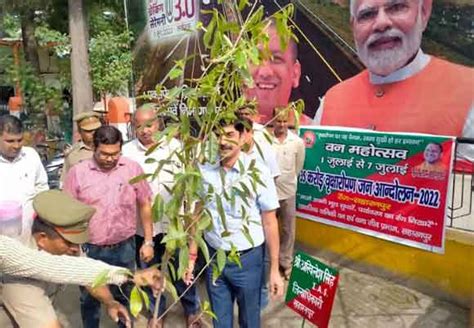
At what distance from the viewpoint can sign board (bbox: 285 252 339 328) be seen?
277 cm

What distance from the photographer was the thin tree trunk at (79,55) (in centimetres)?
934

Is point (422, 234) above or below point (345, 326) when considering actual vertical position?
above

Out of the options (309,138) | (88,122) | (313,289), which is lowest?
(313,289)

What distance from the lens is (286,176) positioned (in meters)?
4.62

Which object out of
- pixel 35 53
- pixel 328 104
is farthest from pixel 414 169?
pixel 35 53

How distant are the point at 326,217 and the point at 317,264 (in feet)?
7.44

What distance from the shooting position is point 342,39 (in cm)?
480

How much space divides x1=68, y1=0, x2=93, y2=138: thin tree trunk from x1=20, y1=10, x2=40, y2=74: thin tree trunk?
8.18ft

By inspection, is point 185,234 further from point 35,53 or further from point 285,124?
point 35,53

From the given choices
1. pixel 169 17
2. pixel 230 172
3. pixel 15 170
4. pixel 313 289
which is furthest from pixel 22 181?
pixel 169 17

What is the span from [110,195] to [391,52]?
2700 mm

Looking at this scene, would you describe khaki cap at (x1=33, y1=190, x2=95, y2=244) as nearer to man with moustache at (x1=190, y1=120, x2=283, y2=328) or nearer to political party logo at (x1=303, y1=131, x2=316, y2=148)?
man with moustache at (x1=190, y1=120, x2=283, y2=328)

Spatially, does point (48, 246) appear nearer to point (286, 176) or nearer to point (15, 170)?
point (15, 170)

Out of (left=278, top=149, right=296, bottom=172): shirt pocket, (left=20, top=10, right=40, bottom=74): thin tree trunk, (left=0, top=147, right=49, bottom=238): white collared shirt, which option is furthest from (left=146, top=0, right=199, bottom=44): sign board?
(left=20, top=10, right=40, bottom=74): thin tree trunk
